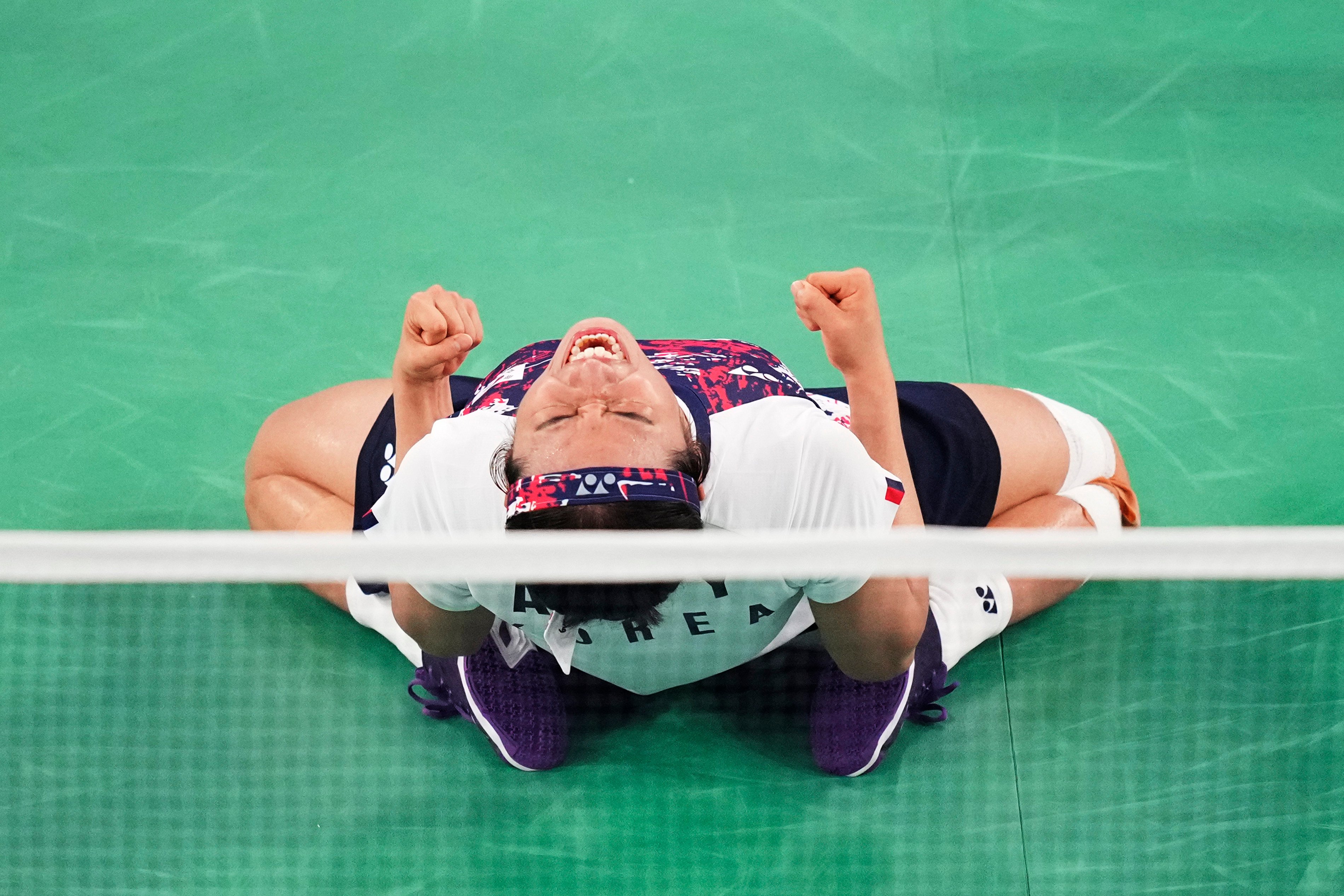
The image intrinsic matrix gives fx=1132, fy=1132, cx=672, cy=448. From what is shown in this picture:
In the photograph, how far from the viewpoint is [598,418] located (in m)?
A: 1.57

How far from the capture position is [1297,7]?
3516 millimetres

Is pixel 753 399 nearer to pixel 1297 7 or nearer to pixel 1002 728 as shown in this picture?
pixel 1002 728

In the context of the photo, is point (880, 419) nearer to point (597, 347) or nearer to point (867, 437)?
point (867, 437)

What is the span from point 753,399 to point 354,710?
1.06 m

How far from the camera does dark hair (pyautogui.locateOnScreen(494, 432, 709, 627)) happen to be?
1492mm

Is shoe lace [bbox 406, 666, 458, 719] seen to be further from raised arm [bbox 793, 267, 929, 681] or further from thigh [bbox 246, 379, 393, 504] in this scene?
raised arm [bbox 793, 267, 929, 681]

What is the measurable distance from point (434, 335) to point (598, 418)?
438 millimetres

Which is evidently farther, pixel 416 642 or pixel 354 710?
pixel 354 710

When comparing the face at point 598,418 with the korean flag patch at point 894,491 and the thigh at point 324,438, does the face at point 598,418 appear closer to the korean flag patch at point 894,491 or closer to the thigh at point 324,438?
the korean flag patch at point 894,491

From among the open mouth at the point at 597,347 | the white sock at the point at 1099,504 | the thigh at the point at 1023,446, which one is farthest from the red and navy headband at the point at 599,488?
the white sock at the point at 1099,504

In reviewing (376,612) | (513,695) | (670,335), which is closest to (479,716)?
(513,695)

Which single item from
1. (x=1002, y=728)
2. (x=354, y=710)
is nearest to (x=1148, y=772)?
(x=1002, y=728)

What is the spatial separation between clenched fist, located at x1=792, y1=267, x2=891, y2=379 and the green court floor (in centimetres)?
72

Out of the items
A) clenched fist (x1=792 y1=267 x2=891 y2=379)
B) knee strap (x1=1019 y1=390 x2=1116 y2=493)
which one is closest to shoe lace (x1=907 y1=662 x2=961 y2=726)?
knee strap (x1=1019 y1=390 x2=1116 y2=493)
